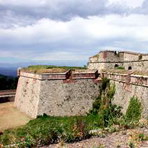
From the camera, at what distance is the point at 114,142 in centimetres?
956

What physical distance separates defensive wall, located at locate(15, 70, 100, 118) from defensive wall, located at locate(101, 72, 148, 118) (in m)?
1.75

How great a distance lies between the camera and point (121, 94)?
2044 cm

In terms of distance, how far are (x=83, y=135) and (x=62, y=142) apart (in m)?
0.99

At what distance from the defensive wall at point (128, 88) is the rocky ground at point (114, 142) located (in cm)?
654

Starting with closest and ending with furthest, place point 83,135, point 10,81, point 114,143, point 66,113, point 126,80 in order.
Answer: point 114,143 < point 83,135 < point 126,80 < point 66,113 < point 10,81

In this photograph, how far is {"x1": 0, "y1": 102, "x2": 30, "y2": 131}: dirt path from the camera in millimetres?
21117

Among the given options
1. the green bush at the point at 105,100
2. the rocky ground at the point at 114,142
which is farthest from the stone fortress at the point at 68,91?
the rocky ground at the point at 114,142

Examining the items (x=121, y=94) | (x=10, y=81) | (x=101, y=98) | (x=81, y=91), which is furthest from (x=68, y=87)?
(x=10, y=81)

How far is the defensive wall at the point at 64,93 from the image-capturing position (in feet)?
73.2

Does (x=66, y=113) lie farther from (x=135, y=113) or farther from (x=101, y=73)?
(x=135, y=113)

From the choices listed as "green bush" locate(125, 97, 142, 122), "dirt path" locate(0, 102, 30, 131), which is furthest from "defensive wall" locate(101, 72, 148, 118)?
"dirt path" locate(0, 102, 30, 131)

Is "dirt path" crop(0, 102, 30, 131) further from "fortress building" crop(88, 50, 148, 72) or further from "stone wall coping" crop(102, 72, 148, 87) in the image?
"fortress building" crop(88, 50, 148, 72)

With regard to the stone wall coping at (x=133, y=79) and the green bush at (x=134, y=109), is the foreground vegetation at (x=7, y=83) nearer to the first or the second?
the stone wall coping at (x=133, y=79)

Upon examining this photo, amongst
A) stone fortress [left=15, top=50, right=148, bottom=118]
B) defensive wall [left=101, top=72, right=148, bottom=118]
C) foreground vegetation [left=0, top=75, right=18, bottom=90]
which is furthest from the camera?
foreground vegetation [left=0, top=75, right=18, bottom=90]
